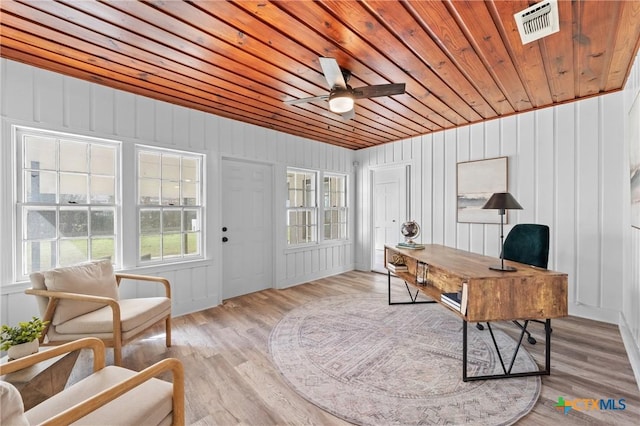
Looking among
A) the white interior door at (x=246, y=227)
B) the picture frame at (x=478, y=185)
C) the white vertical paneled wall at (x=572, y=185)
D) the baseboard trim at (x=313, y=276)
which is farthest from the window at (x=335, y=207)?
the picture frame at (x=478, y=185)

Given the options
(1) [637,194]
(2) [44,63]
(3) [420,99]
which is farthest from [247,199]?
(1) [637,194]

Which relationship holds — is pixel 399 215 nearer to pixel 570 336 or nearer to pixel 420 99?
pixel 420 99

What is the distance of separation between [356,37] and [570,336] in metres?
3.59

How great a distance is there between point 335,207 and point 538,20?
4.21m

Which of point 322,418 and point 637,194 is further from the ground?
point 637,194

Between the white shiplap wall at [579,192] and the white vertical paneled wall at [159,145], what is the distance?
2.78m

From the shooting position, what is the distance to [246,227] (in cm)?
433

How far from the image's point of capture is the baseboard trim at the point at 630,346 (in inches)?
84.1

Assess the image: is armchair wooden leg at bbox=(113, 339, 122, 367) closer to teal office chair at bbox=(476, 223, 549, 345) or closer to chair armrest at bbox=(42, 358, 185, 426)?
chair armrest at bbox=(42, 358, 185, 426)

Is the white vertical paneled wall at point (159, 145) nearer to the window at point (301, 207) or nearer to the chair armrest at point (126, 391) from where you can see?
the window at point (301, 207)

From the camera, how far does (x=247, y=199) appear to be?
14.2 ft
